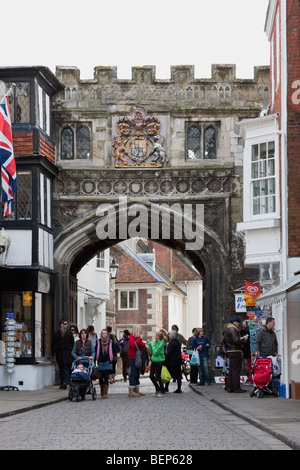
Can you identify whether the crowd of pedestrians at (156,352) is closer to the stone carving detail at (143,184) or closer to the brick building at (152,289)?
the stone carving detail at (143,184)

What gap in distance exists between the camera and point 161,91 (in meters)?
27.4

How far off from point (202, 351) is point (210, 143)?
256 inches

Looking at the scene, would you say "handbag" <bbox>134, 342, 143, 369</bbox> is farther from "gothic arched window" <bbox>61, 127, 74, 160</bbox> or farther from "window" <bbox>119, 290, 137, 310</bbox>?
"window" <bbox>119, 290, 137, 310</bbox>

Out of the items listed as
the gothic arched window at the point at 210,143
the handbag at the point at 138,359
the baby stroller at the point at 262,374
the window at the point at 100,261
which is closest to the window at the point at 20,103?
the gothic arched window at the point at 210,143

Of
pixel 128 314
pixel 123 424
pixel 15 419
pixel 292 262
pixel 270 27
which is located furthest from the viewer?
pixel 128 314

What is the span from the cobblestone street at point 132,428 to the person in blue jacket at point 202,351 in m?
5.52

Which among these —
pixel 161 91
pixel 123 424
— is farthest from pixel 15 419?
pixel 161 91

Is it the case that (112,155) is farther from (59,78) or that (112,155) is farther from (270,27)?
(270,27)

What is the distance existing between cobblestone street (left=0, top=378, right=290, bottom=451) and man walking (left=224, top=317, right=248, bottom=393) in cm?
209

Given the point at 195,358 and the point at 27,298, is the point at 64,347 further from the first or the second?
the point at 195,358

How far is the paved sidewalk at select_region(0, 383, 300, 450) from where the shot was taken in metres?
12.1

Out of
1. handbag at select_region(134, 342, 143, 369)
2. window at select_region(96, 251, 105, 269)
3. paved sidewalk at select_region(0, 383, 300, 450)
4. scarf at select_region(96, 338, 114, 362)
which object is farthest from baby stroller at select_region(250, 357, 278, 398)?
window at select_region(96, 251, 105, 269)

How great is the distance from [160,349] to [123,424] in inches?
335

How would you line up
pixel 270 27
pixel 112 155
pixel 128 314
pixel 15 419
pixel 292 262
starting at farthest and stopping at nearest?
pixel 128 314
pixel 112 155
pixel 270 27
pixel 292 262
pixel 15 419
